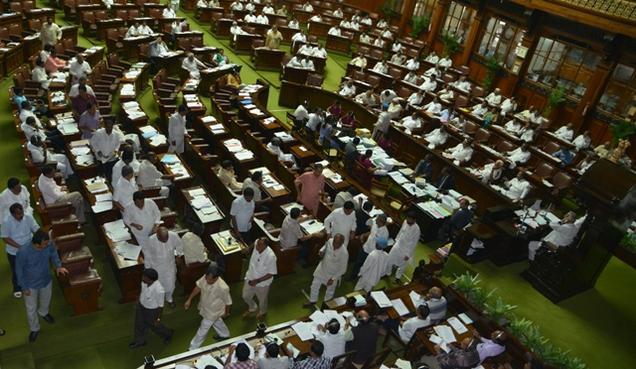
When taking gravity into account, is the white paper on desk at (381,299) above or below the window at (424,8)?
below

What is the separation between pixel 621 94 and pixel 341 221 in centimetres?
1284

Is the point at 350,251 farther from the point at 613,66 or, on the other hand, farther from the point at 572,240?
the point at 613,66

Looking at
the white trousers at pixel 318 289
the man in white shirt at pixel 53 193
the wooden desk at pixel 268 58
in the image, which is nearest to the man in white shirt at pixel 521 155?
the white trousers at pixel 318 289

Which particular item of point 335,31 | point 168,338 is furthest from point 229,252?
point 335,31

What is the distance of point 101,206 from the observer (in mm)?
8266

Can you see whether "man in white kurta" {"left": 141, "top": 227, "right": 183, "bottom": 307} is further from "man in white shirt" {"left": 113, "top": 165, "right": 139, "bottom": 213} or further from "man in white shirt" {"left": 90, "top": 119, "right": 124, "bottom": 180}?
"man in white shirt" {"left": 90, "top": 119, "right": 124, "bottom": 180}

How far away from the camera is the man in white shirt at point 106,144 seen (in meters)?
9.33

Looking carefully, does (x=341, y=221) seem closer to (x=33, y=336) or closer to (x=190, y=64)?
(x=33, y=336)

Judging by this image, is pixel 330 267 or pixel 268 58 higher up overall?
pixel 268 58

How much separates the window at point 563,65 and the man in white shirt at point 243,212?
14252 mm

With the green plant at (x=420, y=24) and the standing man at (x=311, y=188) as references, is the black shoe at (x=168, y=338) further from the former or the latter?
the green plant at (x=420, y=24)

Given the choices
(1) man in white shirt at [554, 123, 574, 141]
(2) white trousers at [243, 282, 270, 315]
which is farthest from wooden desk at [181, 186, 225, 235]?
(1) man in white shirt at [554, 123, 574, 141]

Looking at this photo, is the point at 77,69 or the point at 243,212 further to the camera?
the point at 77,69

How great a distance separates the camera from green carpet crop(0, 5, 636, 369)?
6.71 meters
